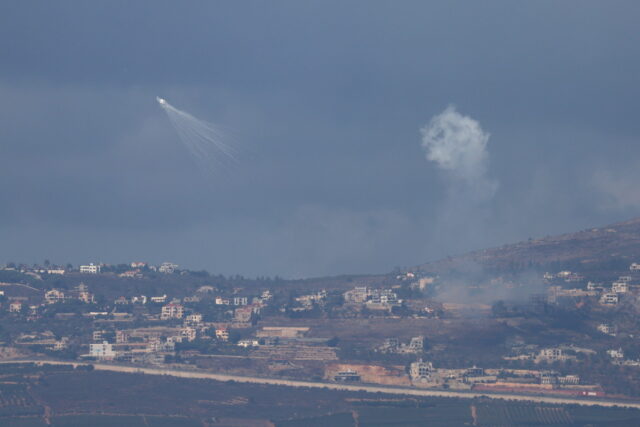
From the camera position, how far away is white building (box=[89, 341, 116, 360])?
147000 mm

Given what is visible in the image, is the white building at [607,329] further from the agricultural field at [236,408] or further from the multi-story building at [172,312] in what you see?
the multi-story building at [172,312]

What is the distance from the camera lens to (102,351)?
14862 cm

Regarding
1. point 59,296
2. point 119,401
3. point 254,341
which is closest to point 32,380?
point 119,401

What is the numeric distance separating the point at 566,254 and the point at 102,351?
46.2 meters

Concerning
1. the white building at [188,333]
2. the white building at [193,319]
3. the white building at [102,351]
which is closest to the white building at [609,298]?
the white building at [188,333]

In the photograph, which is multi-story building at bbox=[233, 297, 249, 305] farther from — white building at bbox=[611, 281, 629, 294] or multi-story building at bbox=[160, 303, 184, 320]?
white building at bbox=[611, 281, 629, 294]

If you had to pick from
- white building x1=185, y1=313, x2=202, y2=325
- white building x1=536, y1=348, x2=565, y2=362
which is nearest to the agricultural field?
white building x1=536, y1=348, x2=565, y2=362

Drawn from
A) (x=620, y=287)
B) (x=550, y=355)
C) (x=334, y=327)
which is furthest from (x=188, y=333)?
(x=620, y=287)

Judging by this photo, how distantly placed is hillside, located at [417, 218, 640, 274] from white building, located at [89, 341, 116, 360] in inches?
1460

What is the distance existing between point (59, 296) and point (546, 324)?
162ft

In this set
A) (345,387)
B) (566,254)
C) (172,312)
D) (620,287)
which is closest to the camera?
(345,387)

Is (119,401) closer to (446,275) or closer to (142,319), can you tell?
(142,319)

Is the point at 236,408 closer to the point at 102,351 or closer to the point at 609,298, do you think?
the point at 102,351

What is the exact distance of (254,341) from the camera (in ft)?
497
